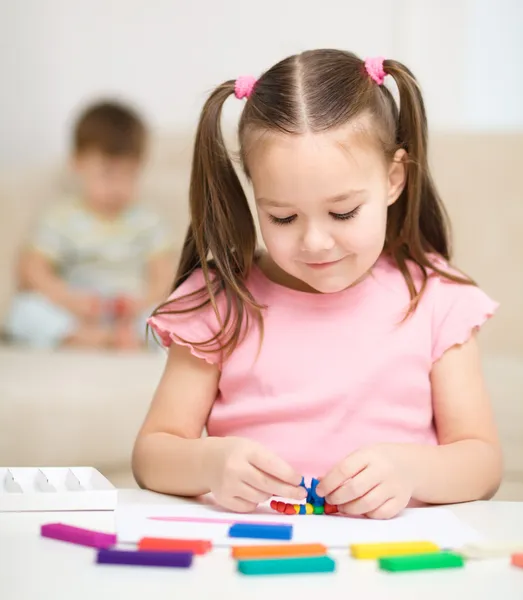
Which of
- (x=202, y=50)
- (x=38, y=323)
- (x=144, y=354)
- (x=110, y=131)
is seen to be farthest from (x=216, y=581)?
(x=202, y=50)

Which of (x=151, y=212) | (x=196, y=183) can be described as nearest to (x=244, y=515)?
(x=196, y=183)

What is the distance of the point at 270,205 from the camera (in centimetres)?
96

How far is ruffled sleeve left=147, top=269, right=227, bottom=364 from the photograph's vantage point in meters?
1.07

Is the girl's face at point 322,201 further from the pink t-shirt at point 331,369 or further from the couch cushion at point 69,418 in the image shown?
the couch cushion at point 69,418

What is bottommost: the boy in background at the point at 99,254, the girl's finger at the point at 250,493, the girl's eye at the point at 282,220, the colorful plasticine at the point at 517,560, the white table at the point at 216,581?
the white table at the point at 216,581

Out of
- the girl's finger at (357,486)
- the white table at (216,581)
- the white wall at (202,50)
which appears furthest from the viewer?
the white wall at (202,50)

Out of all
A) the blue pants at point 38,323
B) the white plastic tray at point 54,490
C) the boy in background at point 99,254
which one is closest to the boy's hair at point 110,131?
the boy in background at point 99,254

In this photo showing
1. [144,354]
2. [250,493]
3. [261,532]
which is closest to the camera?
[261,532]

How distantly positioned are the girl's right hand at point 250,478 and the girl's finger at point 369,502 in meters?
0.05

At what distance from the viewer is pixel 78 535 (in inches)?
29.0

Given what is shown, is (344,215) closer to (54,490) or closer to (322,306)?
(322,306)

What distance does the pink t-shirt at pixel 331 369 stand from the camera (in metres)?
1.05

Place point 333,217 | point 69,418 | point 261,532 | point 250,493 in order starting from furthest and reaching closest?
1. point 69,418
2. point 333,217
3. point 250,493
4. point 261,532

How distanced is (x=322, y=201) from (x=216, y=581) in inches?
16.6
